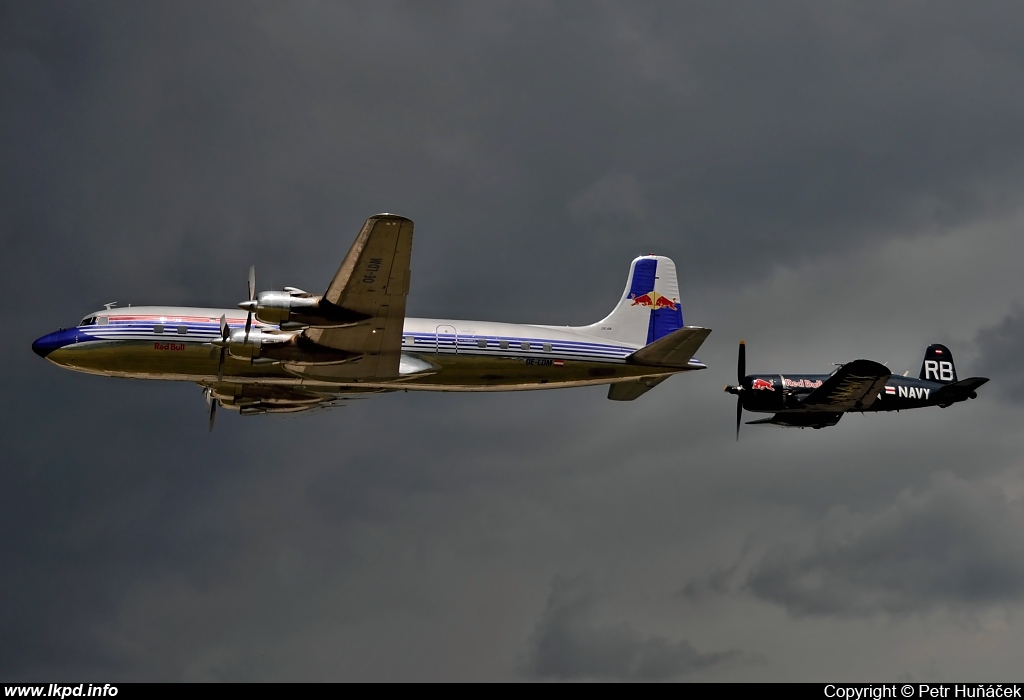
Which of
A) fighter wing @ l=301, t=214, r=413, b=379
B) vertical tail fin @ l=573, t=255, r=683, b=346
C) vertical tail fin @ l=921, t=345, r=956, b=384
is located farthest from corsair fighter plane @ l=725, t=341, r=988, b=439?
fighter wing @ l=301, t=214, r=413, b=379

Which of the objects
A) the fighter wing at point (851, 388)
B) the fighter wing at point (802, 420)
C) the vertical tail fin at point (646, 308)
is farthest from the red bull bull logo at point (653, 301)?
the fighter wing at point (802, 420)

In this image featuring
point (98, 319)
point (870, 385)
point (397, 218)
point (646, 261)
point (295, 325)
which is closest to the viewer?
point (397, 218)

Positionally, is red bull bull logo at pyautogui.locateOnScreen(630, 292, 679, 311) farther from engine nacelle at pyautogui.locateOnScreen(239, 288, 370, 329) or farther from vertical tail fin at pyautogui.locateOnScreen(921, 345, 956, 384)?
vertical tail fin at pyautogui.locateOnScreen(921, 345, 956, 384)

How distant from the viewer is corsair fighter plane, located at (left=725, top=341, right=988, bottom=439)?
188ft

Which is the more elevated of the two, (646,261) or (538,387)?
(646,261)

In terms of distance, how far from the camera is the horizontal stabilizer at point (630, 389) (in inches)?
A: 1825

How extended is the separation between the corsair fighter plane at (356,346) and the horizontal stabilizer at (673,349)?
5cm

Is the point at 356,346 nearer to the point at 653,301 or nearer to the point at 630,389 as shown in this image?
the point at 630,389

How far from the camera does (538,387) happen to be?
45.2m

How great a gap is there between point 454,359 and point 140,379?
1172cm

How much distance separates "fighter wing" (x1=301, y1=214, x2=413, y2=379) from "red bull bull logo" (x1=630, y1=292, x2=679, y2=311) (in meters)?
12.0
